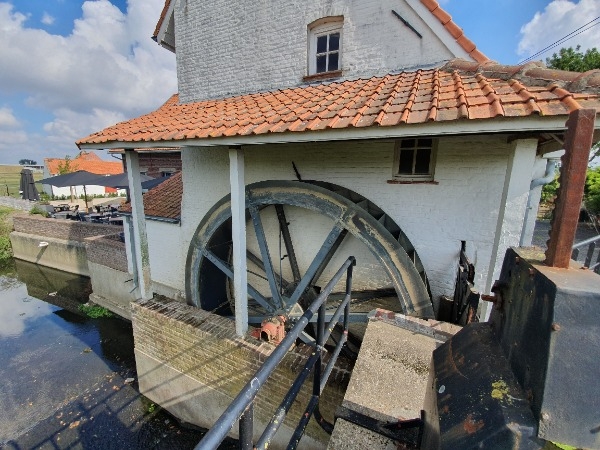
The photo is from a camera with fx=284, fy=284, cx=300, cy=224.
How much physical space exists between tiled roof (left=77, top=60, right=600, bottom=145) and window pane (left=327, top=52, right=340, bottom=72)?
505 mm

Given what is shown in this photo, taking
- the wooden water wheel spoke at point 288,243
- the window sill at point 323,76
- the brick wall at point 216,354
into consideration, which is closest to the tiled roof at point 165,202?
the brick wall at point 216,354

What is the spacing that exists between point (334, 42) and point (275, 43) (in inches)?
38.5

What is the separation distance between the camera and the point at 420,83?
3096 mm

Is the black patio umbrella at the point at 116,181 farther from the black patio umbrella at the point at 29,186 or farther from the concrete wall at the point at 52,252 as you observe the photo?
the black patio umbrella at the point at 29,186

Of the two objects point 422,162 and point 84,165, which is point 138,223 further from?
point 84,165

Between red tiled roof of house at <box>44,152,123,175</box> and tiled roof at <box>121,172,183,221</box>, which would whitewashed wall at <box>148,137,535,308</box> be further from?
red tiled roof of house at <box>44,152,123,175</box>

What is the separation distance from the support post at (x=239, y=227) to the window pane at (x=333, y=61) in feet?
7.49

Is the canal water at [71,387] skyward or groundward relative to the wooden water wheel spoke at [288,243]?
groundward

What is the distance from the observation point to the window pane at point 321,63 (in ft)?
14.7

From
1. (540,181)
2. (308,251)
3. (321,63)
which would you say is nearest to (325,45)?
(321,63)

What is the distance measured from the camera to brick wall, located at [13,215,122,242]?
10.6 m

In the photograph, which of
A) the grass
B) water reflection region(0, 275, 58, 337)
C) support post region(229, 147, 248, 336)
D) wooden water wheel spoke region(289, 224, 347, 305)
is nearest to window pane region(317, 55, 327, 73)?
support post region(229, 147, 248, 336)

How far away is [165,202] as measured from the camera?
20.4ft

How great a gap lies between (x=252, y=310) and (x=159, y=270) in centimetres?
217
